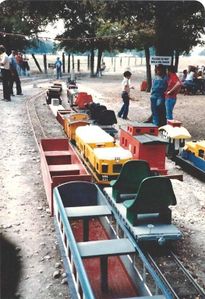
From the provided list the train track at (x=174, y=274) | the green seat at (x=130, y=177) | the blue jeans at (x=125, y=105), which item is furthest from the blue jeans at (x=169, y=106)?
the train track at (x=174, y=274)

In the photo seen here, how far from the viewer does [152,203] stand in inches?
242

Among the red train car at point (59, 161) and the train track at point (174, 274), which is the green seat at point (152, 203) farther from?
the red train car at point (59, 161)

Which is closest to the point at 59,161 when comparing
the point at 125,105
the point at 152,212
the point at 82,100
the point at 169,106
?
the point at 152,212

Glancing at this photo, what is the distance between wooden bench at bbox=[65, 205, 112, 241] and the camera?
6307 mm

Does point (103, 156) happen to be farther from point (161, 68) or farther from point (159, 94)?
point (161, 68)

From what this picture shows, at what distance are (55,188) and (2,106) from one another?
490 inches

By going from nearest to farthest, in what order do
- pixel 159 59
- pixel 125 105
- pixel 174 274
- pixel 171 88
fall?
1. pixel 174 274
2. pixel 171 88
3. pixel 159 59
4. pixel 125 105

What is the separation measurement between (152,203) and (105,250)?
4.52 feet

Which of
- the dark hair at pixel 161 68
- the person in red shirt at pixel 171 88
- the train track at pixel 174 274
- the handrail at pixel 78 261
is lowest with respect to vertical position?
the train track at pixel 174 274

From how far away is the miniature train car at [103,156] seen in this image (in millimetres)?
8234

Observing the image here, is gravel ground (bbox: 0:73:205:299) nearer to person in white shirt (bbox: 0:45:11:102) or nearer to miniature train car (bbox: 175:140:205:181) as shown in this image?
miniature train car (bbox: 175:140:205:181)

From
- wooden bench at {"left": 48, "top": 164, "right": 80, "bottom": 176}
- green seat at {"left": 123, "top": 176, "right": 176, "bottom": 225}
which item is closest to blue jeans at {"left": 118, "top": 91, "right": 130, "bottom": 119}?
wooden bench at {"left": 48, "top": 164, "right": 80, "bottom": 176}

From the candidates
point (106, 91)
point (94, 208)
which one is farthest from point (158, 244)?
point (106, 91)

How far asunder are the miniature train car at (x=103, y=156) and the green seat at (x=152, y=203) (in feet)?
6.61
